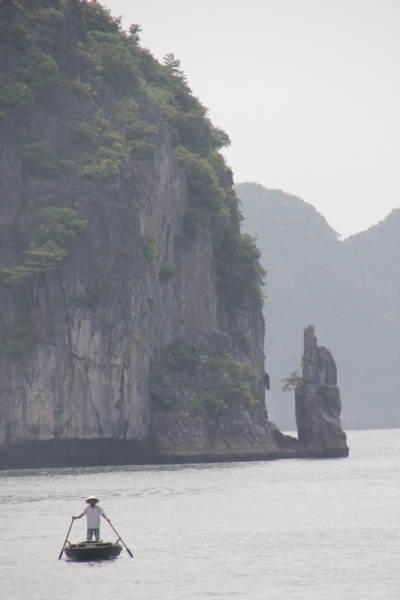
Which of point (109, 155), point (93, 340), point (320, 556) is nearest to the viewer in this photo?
point (320, 556)

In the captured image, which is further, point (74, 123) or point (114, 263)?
point (74, 123)

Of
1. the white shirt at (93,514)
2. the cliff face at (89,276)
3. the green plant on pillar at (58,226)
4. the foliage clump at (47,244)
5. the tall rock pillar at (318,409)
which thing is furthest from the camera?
the tall rock pillar at (318,409)

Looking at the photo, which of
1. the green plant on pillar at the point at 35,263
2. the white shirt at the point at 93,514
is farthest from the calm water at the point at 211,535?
the green plant on pillar at the point at 35,263

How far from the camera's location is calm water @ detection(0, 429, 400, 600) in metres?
28.7

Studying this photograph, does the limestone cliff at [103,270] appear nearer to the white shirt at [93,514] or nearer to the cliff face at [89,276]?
the cliff face at [89,276]

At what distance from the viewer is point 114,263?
7394cm

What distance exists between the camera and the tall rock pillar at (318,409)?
82.5 m

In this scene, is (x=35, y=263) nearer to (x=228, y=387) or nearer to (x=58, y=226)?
(x=58, y=226)

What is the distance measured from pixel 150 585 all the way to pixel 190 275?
57.2 metres

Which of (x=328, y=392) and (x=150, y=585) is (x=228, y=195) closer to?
Result: (x=328, y=392)

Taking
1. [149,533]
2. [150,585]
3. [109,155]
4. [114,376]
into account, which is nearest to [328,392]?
[114,376]

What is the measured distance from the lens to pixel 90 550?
31.2 meters

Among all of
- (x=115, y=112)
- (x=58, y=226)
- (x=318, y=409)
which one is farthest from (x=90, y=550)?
(x=115, y=112)

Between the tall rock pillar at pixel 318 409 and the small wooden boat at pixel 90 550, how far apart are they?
5201 centimetres
